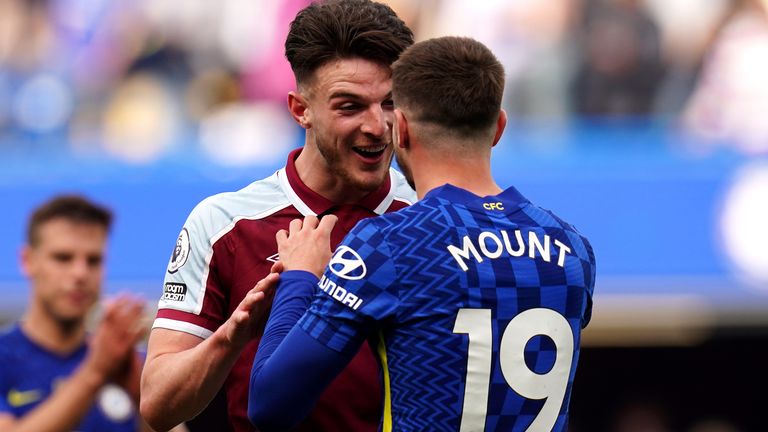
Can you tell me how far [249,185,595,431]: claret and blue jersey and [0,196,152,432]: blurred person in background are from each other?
2.29 m

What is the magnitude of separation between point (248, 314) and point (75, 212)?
3.69m

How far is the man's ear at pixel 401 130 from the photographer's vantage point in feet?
10.7

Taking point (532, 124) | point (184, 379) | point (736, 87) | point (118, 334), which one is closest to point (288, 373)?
point (184, 379)

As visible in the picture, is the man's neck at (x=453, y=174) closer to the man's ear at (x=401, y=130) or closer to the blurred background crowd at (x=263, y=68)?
the man's ear at (x=401, y=130)

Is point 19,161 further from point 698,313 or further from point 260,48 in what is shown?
point 698,313

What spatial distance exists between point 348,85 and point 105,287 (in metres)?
6.40

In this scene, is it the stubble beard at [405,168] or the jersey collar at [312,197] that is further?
the jersey collar at [312,197]

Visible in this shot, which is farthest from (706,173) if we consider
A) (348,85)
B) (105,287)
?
(348,85)

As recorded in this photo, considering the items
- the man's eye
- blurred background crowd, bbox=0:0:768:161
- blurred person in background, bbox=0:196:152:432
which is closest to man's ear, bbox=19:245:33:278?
blurred person in background, bbox=0:196:152:432

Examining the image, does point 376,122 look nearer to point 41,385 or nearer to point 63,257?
point 41,385

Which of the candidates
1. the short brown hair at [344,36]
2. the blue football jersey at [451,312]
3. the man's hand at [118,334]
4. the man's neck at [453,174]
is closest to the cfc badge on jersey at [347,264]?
the blue football jersey at [451,312]

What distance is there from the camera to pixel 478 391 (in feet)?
10.2

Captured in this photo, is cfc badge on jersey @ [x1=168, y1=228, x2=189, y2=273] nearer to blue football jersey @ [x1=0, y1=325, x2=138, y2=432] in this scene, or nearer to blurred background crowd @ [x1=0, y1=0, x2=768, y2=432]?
blue football jersey @ [x1=0, y1=325, x2=138, y2=432]

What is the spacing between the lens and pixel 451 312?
3.10m
